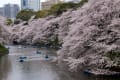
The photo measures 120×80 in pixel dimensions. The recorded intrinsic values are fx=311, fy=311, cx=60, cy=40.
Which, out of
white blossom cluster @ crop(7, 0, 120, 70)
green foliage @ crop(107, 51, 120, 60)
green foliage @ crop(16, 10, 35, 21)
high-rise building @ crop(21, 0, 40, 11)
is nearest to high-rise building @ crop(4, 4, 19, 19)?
high-rise building @ crop(21, 0, 40, 11)

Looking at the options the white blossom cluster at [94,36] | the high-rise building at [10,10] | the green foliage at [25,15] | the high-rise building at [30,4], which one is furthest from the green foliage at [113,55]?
the high-rise building at [30,4]

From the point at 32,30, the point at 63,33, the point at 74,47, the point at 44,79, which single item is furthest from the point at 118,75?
the point at 32,30

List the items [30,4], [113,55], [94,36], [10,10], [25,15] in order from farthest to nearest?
[30,4], [10,10], [25,15], [94,36], [113,55]

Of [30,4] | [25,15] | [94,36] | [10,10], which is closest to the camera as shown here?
[94,36]

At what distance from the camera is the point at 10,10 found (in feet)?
449

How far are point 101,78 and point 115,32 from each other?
2.82 metres

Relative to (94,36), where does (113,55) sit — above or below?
below

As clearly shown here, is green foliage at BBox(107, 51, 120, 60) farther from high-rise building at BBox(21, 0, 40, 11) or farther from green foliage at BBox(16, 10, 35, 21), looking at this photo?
high-rise building at BBox(21, 0, 40, 11)

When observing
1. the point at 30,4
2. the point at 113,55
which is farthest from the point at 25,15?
the point at 30,4

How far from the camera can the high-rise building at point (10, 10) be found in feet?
440

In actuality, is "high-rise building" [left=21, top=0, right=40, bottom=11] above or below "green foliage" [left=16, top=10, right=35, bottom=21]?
above

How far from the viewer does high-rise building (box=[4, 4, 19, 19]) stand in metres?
134

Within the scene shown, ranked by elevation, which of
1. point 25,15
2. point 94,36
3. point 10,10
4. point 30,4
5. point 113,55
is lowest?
point 10,10

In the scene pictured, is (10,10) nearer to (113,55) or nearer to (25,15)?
(25,15)
